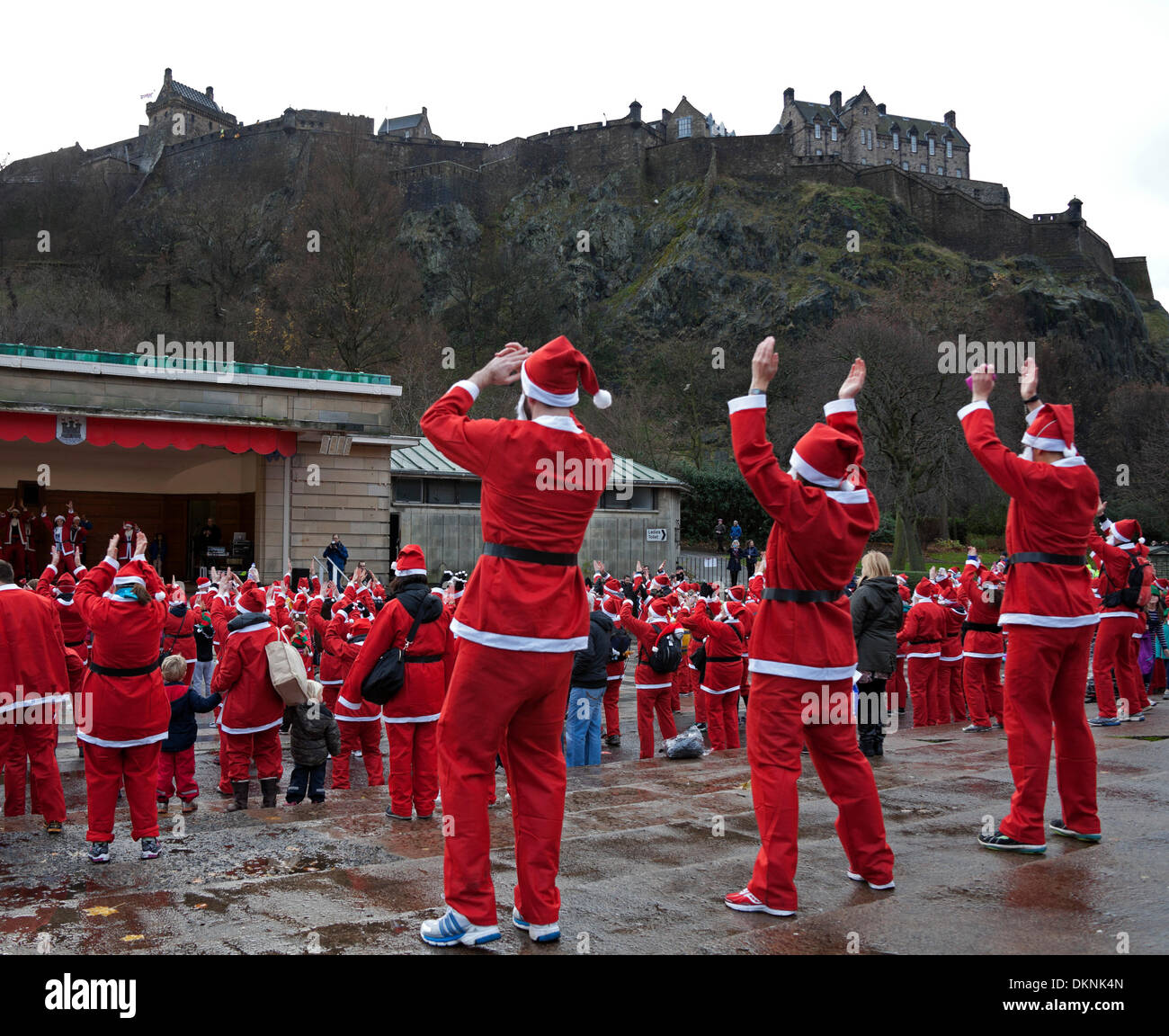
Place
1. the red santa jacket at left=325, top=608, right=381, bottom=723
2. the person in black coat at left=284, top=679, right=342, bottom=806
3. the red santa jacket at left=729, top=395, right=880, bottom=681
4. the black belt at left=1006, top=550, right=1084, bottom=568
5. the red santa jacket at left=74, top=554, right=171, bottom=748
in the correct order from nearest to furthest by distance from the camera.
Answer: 1. the red santa jacket at left=729, top=395, right=880, bottom=681
2. the black belt at left=1006, top=550, right=1084, bottom=568
3. the red santa jacket at left=74, top=554, right=171, bottom=748
4. the person in black coat at left=284, top=679, right=342, bottom=806
5. the red santa jacket at left=325, top=608, right=381, bottom=723

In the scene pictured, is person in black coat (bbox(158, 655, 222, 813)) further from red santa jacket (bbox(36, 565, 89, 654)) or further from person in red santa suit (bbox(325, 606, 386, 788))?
red santa jacket (bbox(36, 565, 89, 654))

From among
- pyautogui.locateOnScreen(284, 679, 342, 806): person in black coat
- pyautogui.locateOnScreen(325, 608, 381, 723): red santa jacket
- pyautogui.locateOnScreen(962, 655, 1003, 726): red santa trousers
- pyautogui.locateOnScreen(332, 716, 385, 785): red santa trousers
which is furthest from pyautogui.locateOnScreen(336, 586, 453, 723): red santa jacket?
pyautogui.locateOnScreen(962, 655, 1003, 726): red santa trousers

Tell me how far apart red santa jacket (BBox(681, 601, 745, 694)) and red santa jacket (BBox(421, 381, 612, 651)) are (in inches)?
271

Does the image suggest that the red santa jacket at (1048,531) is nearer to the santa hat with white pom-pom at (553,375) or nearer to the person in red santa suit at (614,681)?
the santa hat with white pom-pom at (553,375)

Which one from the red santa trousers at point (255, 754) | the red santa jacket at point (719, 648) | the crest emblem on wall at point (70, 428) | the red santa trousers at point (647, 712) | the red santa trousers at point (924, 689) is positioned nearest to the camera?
the red santa trousers at point (255, 754)

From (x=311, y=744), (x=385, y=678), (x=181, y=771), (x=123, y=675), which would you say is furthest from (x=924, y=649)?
(x=123, y=675)

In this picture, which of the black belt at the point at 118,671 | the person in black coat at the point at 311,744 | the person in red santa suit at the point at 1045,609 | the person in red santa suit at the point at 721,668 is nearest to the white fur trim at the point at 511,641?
the person in red santa suit at the point at 1045,609

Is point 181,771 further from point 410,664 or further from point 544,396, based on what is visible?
point 544,396

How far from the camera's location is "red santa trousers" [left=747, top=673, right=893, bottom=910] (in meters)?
4.45

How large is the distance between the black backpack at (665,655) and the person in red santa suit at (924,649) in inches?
109

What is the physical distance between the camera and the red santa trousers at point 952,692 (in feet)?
41.8

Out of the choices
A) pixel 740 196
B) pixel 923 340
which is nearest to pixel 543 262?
pixel 740 196
